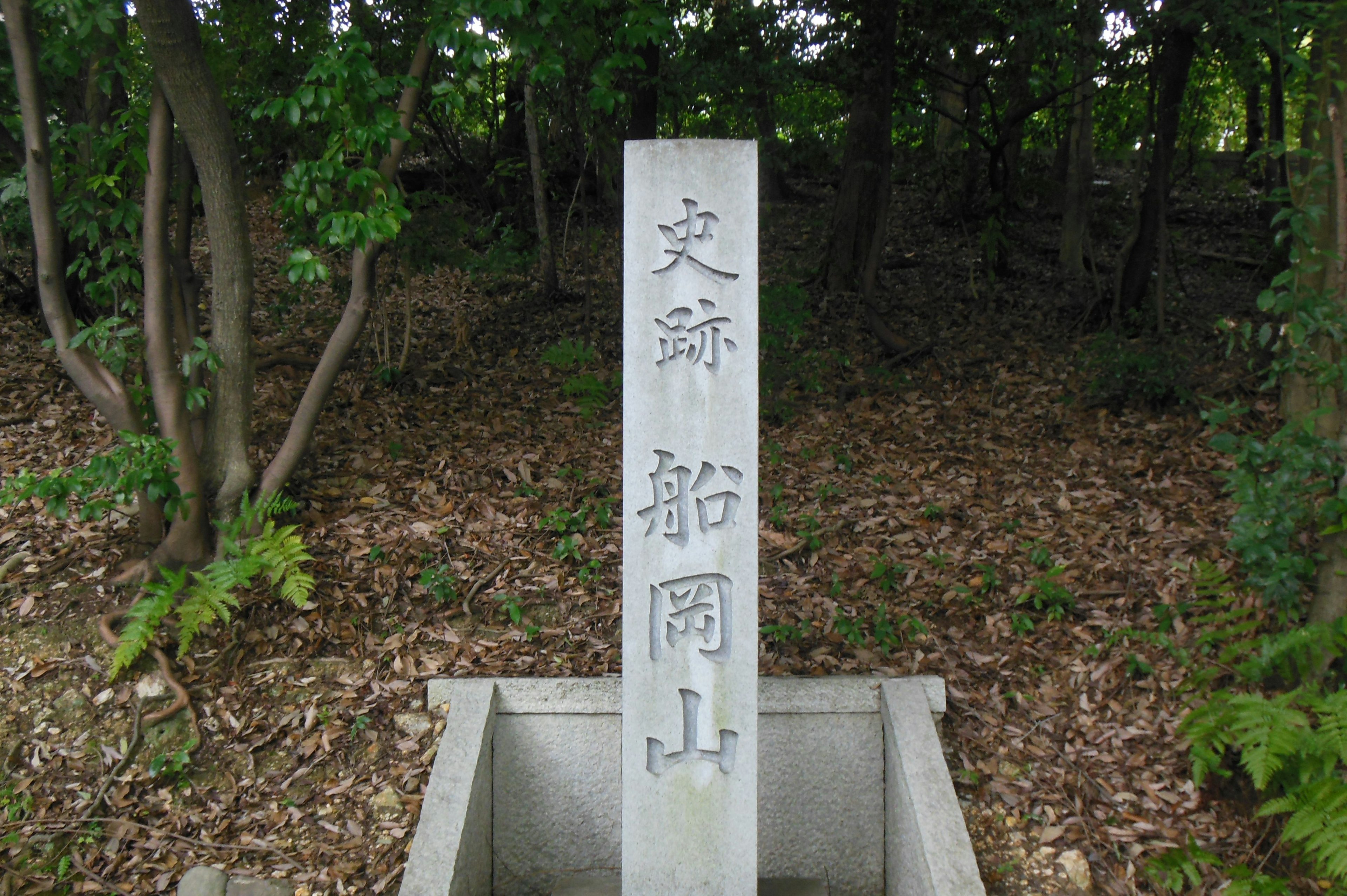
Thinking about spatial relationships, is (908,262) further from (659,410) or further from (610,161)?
(659,410)

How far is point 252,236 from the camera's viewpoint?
10.1 m

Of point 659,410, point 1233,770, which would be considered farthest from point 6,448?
point 1233,770

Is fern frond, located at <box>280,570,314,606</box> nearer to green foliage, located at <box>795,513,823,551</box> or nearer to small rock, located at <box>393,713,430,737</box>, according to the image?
small rock, located at <box>393,713,430,737</box>

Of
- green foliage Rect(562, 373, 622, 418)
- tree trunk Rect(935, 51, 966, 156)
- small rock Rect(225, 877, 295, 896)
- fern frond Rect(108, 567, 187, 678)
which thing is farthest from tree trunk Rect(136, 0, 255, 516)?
tree trunk Rect(935, 51, 966, 156)

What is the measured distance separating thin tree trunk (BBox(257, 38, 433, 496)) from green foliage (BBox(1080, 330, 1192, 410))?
16.3ft

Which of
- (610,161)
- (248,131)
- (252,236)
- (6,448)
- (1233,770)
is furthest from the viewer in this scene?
(252,236)

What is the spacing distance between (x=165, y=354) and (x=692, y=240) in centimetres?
280

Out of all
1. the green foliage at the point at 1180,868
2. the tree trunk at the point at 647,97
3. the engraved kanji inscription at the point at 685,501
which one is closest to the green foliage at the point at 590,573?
the engraved kanji inscription at the point at 685,501

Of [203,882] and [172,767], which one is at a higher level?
[172,767]

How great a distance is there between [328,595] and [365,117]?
85.4 inches

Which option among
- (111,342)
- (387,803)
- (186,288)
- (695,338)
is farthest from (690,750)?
(186,288)

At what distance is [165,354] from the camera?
4316 mm

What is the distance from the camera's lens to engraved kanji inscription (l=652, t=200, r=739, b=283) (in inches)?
117

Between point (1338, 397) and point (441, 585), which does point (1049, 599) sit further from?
point (441, 585)
